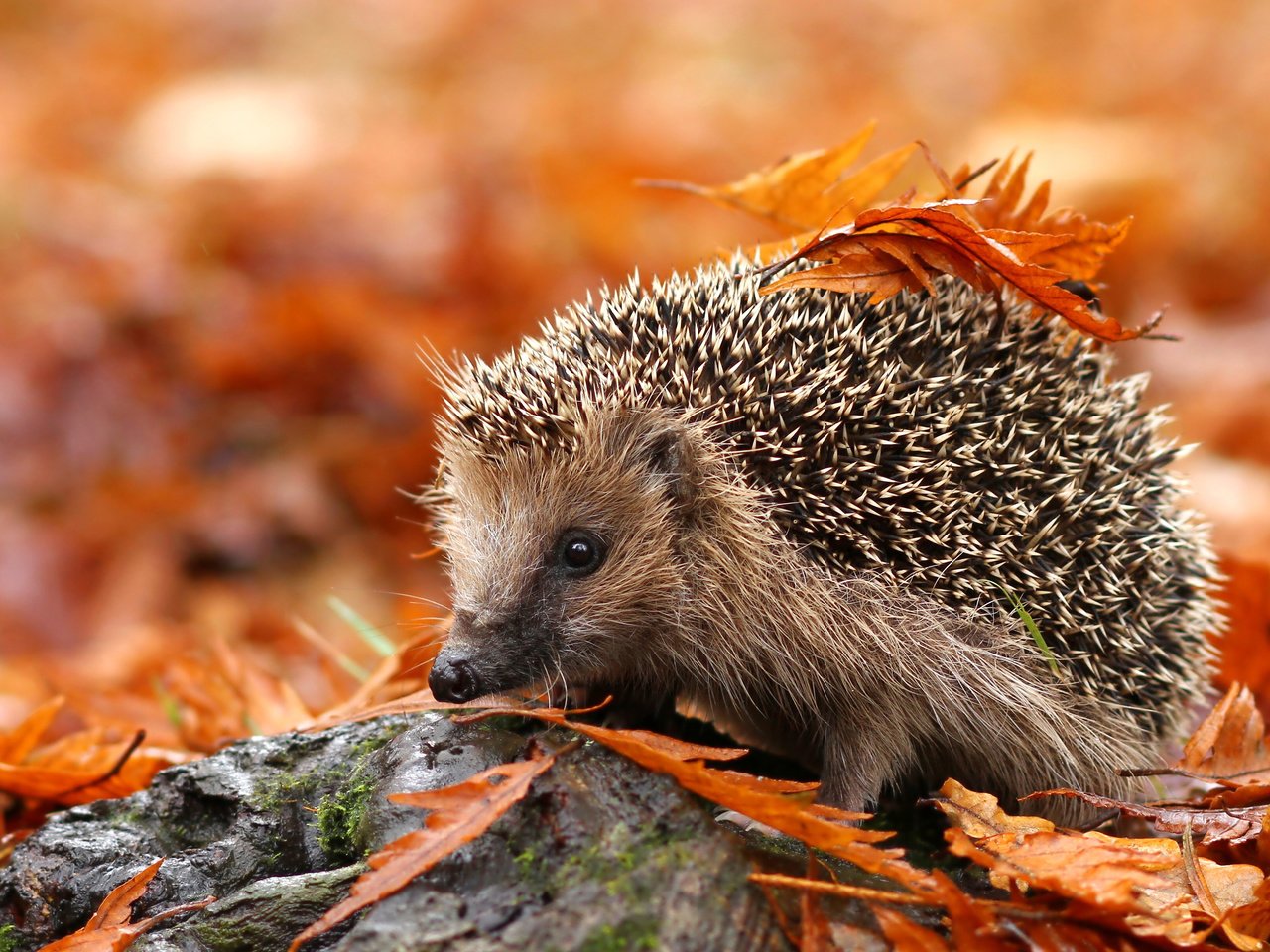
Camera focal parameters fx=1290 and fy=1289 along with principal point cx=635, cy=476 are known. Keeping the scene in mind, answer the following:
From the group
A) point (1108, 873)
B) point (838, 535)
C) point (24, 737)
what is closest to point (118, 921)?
point (24, 737)

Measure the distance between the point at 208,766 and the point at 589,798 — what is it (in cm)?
168

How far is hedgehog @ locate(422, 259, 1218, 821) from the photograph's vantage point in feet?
15.9

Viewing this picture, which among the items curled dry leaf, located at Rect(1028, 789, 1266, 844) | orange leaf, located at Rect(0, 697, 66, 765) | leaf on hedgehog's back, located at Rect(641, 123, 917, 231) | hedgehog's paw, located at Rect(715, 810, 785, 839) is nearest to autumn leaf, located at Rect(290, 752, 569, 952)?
hedgehog's paw, located at Rect(715, 810, 785, 839)

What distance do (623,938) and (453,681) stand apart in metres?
1.43

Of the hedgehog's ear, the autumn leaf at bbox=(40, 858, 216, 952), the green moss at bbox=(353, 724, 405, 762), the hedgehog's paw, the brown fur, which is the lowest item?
the autumn leaf at bbox=(40, 858, 216, 952)

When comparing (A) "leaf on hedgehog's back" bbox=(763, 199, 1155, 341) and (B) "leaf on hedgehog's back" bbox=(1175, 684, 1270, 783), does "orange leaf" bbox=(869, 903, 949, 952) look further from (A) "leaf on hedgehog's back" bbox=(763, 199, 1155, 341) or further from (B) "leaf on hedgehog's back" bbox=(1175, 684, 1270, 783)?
(A) "leaf on hedgehog's back" bbox=(763, 199, 1155, 341)

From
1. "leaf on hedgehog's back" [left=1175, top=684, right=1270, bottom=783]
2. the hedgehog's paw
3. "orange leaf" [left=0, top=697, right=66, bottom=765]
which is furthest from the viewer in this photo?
"orange leaf" [left=0, top=697, right=66, bottom=765]

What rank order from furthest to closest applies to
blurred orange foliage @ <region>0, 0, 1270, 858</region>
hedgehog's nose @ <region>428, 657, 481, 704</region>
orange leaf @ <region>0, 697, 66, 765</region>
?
blurred orange foliage @ <region>0, 0, 1270, 858</region>, orange leaf @ <region>0, 697, 66, 765</region>, hedgehog's nose @ <region>428, 657, 481, 704</region>

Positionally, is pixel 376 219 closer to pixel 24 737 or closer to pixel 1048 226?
pixel 24 737

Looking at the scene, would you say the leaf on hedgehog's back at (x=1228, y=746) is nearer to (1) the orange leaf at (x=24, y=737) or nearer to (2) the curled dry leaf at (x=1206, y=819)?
(2) the curled dry leaf at (x=1206, y=819)

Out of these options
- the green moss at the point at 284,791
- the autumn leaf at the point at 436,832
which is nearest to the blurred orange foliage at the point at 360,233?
the green moss at the point at 284,791

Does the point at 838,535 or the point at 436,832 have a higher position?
the point at 838,535

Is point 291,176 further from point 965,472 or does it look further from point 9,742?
point 965,472

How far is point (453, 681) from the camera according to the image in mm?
4723
